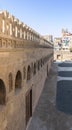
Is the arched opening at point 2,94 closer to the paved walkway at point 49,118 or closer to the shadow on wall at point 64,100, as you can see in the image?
the paved walkway at point 49,118

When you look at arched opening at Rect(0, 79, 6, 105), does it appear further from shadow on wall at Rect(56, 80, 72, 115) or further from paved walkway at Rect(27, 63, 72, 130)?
shadow on wall at Rect(56, 80, 72, 115)

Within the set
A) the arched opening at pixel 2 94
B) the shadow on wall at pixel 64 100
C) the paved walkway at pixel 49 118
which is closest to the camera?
the arched opening at pixel 2 94

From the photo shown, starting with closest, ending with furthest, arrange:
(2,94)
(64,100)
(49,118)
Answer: (2,94)
(49,118)
(64,100)

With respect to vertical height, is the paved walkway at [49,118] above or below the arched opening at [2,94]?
below

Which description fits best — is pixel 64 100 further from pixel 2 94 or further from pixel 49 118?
pixel 2 94

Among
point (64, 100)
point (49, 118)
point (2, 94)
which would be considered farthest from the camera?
point (64, 100)

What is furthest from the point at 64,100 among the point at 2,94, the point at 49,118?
the point at 2,94

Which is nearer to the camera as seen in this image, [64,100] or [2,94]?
[2,94]

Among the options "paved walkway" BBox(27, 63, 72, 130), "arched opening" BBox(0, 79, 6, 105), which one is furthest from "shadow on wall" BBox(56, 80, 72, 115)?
"arched opening" BBox(0, 79, 6, 105)

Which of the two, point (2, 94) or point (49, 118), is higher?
point (2, 94)

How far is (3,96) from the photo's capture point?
7.39 meters

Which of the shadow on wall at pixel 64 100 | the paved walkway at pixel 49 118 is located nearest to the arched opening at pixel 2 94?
the paved walkway at pixel 49 118

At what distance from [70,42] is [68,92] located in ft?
259

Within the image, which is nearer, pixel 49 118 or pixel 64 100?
pixel 49 118
